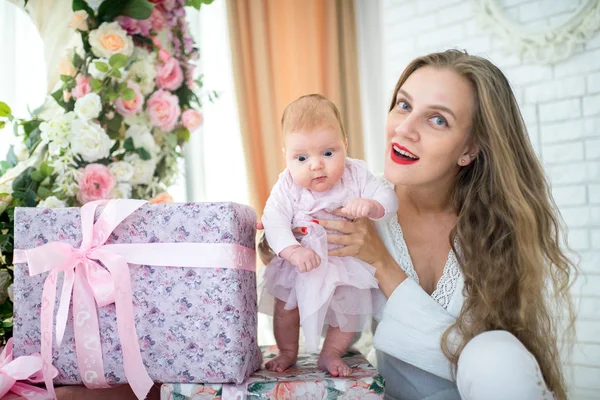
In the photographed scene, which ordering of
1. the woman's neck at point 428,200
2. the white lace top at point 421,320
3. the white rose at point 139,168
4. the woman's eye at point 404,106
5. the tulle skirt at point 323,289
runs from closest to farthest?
the tulle skirt at point 323,289 → the white lace top at point 421,320 → the woman's eye at point 404,106 → the woman's neck at point 428,200 → the white rose at point 139,168

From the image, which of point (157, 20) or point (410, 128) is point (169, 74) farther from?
point (410, 128)

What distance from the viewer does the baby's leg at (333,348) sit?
4.87 feet

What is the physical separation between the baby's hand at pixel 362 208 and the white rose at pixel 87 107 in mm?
923

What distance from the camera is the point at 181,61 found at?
2.30 meters

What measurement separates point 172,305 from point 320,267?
389 mm

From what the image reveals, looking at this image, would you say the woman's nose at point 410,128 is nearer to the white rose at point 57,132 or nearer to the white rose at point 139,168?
the white rose at point 139,168

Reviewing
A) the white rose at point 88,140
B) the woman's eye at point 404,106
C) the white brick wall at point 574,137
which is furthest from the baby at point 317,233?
the white brick wall at point 574,137

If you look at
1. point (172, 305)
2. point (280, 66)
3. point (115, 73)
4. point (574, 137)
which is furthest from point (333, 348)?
point (280, 66)

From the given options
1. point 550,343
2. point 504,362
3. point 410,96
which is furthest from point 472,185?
point 504,362

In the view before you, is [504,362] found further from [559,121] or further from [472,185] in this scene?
[559,121]

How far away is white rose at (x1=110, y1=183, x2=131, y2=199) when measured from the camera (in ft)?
6.49

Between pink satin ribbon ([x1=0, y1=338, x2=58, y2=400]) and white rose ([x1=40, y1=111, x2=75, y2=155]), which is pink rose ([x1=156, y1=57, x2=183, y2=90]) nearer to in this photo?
white rose ([x1=40, y1=111, x2=75, y2=155])

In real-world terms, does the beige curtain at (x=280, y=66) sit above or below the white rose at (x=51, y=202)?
above

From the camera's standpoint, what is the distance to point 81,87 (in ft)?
6.43
